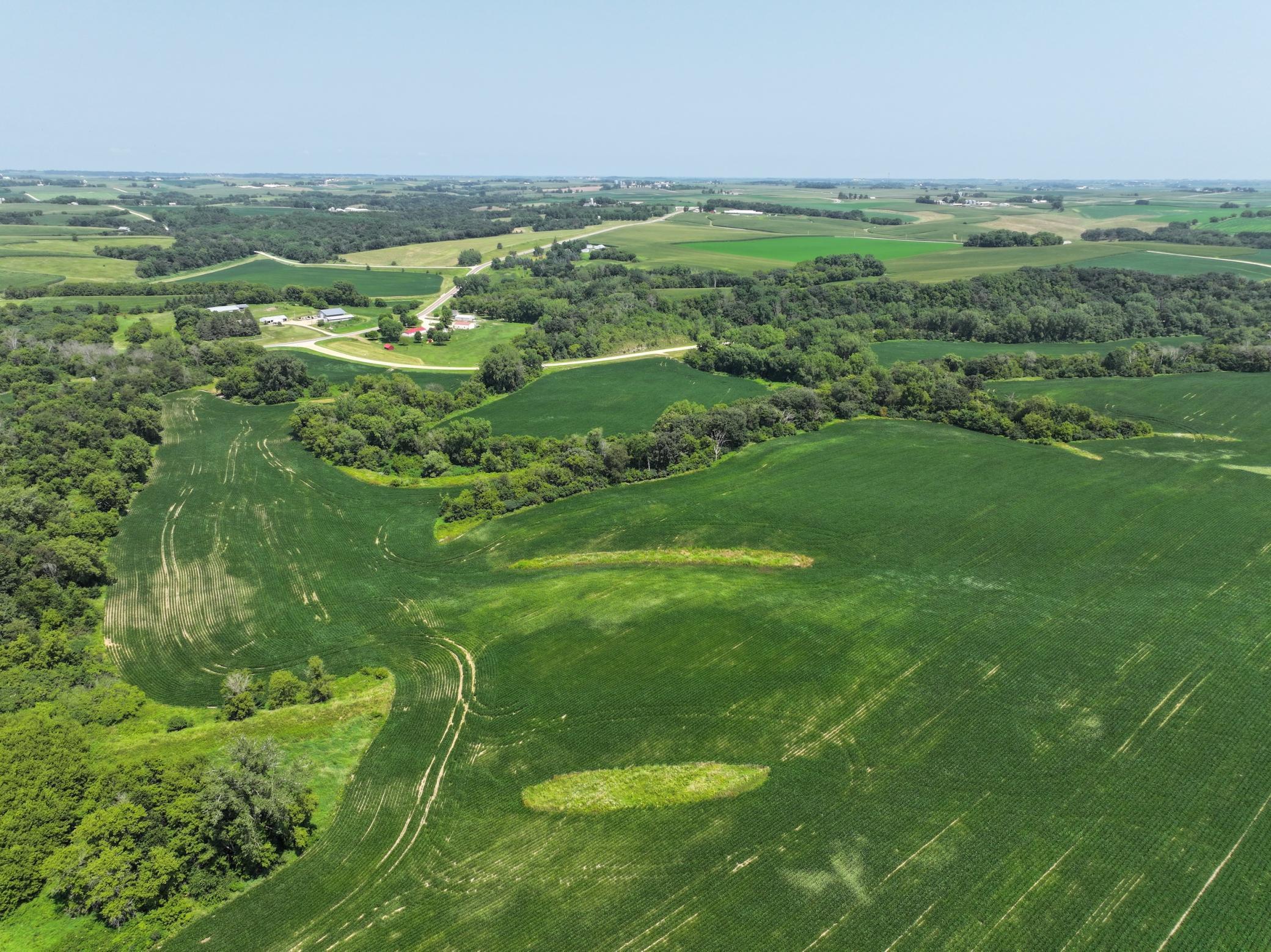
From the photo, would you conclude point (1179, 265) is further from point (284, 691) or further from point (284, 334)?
point (284, 334)

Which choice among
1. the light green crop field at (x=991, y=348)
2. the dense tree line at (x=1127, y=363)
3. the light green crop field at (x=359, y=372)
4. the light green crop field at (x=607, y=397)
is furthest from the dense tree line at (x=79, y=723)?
the light green crop field at (x=991, y=348)

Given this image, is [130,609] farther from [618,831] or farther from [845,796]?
[845,796]

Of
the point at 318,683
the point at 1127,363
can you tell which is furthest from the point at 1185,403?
the point at 318,683

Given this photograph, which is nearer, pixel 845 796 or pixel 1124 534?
pixel 845 796

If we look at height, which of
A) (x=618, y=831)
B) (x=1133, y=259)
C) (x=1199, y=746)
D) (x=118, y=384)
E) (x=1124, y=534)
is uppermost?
(x=1133, y=259)

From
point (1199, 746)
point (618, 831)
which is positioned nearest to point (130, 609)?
point (618, 831)

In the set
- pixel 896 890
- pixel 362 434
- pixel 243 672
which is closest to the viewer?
pixel 896 890
